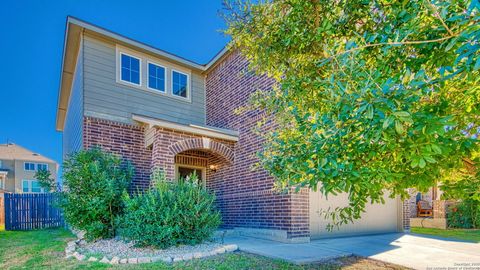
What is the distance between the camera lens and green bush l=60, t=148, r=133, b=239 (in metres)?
7.19

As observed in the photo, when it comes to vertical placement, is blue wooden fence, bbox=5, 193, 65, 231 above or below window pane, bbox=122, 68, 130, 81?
below

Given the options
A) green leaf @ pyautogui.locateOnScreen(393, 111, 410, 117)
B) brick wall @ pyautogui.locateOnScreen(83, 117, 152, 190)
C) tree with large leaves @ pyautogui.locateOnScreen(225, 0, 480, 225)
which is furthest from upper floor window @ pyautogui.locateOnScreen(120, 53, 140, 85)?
green leaf @ pyautogui.locateOnScreen(393, 111, 410, 117)

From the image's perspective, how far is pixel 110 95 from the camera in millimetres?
9383

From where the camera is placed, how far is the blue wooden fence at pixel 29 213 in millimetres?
11625

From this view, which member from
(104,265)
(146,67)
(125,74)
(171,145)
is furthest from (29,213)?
(104,265)

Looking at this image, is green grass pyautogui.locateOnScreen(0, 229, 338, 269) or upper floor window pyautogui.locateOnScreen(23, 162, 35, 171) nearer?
green grass pyautogui.locateOnScreen(0, 229, 338, 269)

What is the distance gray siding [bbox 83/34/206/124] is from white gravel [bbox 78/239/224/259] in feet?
12.9

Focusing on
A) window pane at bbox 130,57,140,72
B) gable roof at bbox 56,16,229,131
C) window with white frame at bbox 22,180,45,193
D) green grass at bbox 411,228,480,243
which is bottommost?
window with white frame at bbox 22,180,45,193

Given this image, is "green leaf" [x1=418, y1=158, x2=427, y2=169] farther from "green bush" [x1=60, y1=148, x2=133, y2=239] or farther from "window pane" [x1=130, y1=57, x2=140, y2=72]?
"window pane" [x1=130, y1=57, x2=140, y2=72]

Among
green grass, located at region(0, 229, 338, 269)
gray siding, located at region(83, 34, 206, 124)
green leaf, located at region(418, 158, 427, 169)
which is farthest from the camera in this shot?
gray siding, located at region(83, 34, 206, 124)

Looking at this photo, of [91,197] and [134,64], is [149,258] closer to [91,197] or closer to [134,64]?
[91,197]

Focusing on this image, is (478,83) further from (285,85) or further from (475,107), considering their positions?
(285,85)

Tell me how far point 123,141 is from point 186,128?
7.21 ft

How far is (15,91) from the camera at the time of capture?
50.2 m
